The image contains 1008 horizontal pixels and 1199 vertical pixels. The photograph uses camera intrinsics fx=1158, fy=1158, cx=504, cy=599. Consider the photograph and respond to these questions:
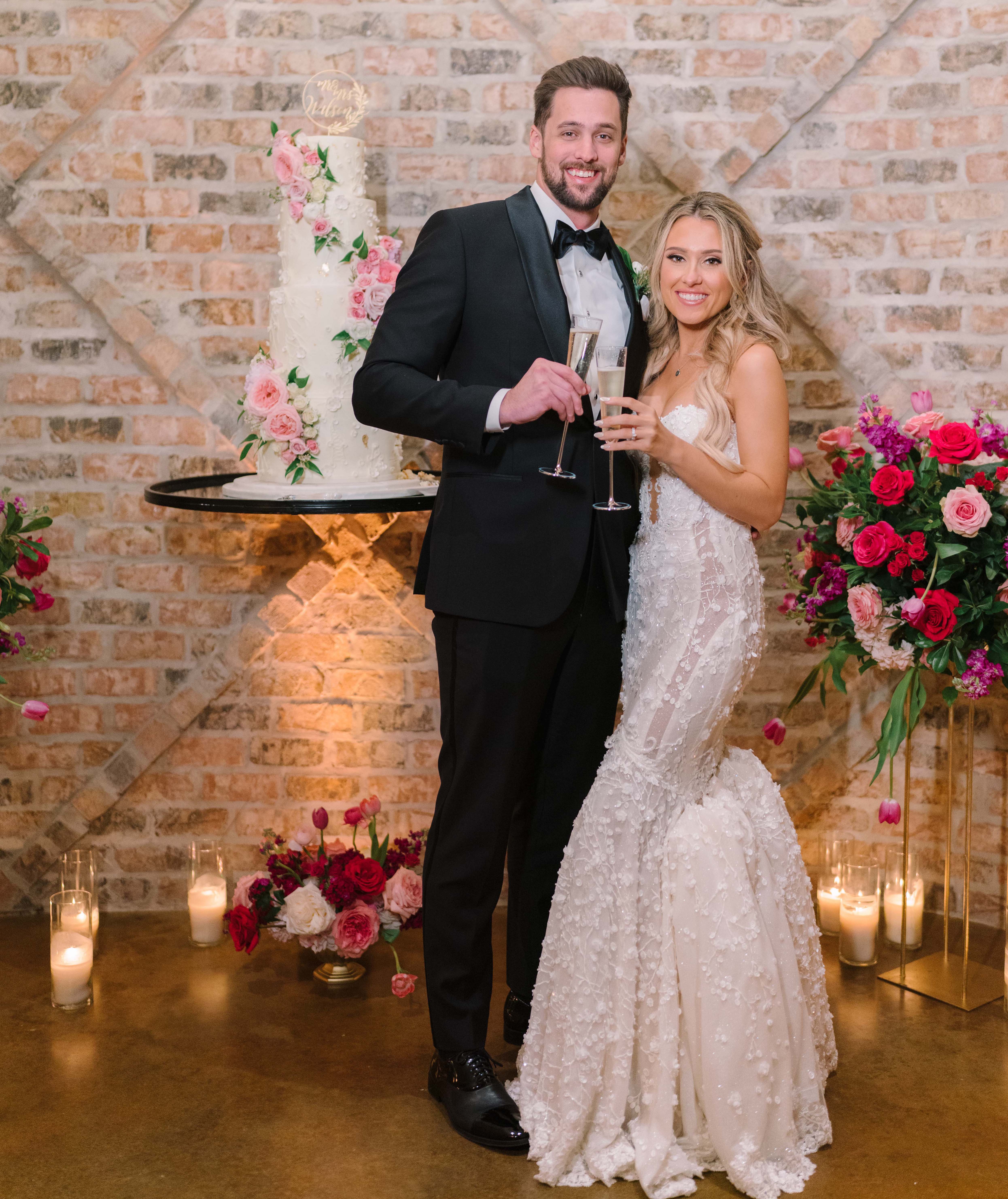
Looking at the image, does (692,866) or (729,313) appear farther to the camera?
(729,313)

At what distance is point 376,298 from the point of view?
2938mm

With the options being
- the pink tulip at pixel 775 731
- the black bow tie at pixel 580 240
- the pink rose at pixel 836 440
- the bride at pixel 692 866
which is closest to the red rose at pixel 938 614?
the pink rose at pixel 836 440

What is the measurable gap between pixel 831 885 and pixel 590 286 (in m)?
2.01

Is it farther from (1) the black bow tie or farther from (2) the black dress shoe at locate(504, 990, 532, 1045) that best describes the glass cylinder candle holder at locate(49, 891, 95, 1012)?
(1) the black bow tie

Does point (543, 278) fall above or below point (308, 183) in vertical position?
below

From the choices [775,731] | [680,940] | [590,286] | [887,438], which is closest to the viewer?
[680,940]

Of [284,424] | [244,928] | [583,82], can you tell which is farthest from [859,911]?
[583,82]

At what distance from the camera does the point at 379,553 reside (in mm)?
3744

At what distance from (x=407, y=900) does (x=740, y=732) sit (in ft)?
4.16

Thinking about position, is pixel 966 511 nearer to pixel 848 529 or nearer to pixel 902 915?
pixel 848 529

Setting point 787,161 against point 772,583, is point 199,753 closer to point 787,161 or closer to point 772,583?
point 772,583

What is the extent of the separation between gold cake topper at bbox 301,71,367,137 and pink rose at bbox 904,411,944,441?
169cm

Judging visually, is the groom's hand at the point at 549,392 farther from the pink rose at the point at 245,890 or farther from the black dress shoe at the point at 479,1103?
the pink rose at the point at 245,890

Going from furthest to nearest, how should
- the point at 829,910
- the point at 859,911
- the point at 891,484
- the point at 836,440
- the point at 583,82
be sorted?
1. the point at 829,910
2. the point at 859,911
3. the point at 836,440
4. the point at 891,484
5. the point at 583,82
